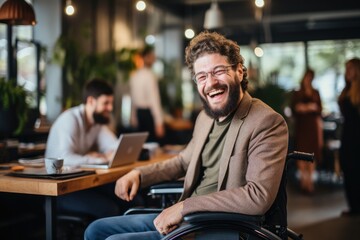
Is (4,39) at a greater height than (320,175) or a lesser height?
greater

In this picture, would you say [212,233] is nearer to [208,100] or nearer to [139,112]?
[208,100]

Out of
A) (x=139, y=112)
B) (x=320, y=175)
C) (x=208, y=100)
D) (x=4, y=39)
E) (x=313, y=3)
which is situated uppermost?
(x=313, y=3)

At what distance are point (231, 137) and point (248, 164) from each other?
0.16m

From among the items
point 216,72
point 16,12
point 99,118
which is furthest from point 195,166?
point 16,12

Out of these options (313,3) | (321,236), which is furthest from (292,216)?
(313,3)

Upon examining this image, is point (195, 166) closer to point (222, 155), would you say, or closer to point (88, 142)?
point (222, 155)

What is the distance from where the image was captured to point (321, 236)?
14.0 feet

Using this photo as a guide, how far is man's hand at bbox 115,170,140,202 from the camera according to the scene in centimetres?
254

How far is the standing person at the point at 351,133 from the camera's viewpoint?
5027 millimetres

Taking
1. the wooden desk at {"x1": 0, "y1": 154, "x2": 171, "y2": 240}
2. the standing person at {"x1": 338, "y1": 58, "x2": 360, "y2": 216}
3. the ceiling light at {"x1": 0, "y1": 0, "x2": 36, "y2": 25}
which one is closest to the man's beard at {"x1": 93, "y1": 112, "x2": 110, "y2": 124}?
the ceiling light at {"x1": 0, "y1": 0, "x2": 36, "y2": 25}

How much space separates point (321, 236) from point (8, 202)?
2.61 metres

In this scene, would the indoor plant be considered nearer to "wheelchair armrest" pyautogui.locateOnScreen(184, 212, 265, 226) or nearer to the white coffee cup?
the white coffee cup

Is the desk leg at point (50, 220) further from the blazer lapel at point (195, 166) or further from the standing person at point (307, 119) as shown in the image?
the standing person at point (307, 119)

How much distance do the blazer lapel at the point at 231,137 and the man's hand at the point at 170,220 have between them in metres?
0.23
